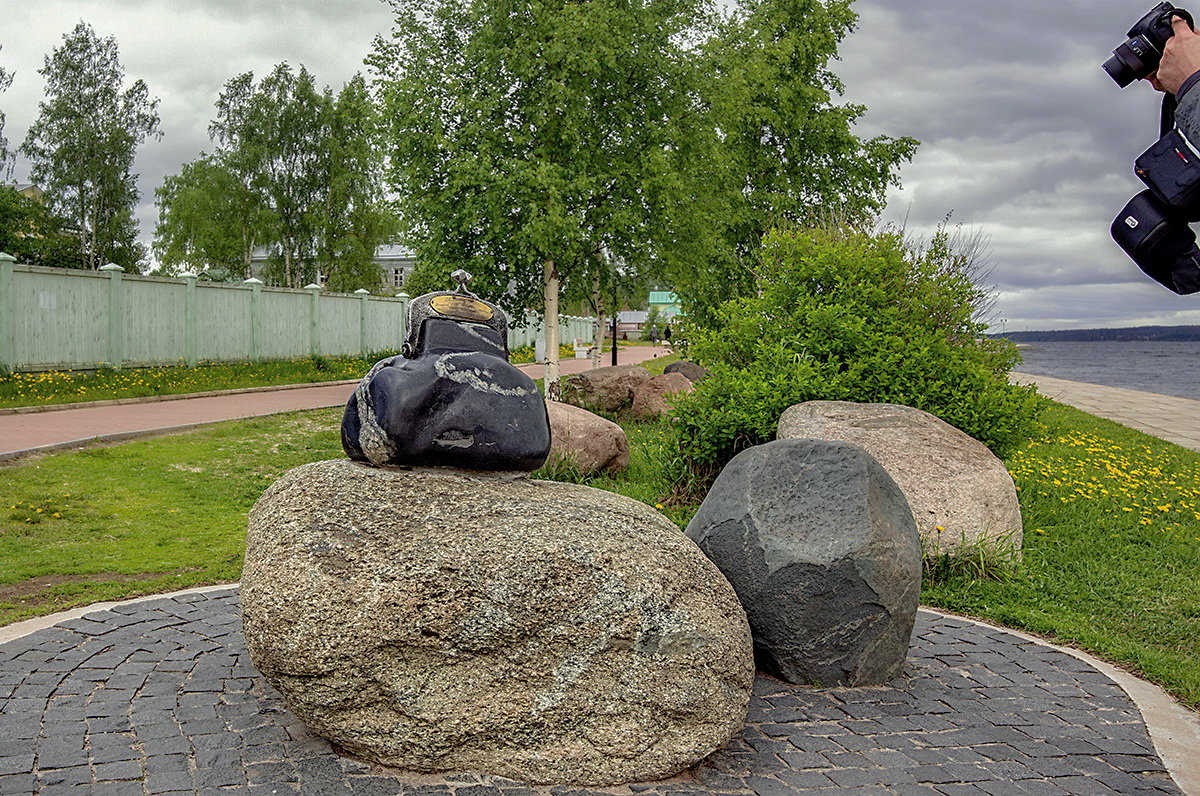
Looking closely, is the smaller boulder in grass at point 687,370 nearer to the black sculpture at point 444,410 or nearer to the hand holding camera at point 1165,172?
the black sculpture at point 444,410

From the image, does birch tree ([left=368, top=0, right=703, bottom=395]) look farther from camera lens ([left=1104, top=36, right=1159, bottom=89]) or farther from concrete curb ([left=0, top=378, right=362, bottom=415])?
camera lens ([left=1104, top=36, right=1159, bottom=89])

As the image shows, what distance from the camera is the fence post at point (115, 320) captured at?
61.8 ft

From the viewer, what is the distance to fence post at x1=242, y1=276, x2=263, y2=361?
23562 mm

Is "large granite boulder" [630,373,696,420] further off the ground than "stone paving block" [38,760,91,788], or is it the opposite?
"large granite boulder" [630,373,696,420]

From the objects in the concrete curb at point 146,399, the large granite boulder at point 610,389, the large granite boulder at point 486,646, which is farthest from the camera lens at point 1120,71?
the large granite boulder at point 610,389

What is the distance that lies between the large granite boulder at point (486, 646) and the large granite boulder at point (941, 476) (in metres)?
3.36

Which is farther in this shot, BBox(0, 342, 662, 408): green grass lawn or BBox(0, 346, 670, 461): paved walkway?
BBox(0, 342, 662, 408): green grass lawn

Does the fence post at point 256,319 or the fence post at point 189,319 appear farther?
the fence post at point 256,319

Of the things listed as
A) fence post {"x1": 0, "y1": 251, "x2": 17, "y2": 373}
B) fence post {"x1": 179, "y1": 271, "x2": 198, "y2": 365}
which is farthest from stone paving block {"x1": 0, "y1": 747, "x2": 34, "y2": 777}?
fence post {"x1": 179, "y1": 271, "x2": 198, "y2": 365}

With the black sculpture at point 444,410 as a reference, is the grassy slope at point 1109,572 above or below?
below

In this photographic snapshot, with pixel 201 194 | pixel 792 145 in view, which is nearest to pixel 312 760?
pixel 792 145

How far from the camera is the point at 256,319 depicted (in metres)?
23.8

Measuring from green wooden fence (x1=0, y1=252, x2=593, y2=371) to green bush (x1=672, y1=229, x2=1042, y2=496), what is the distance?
9323mm

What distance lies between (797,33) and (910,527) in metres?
23.5
